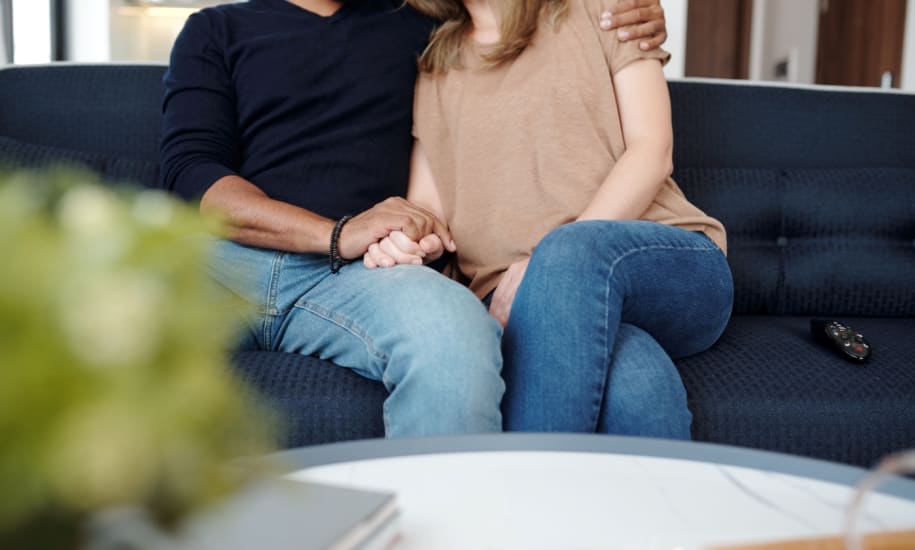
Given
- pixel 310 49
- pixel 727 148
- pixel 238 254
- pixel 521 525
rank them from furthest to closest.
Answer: pixel 727 148 < pixel 310 49 < pixel 238 254 < pixel 521 525

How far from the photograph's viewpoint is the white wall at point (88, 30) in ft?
11.1

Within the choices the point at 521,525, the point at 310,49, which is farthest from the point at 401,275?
the point at 521,525

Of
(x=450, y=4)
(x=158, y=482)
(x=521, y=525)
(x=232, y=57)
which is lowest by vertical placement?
(x=521, y=525)

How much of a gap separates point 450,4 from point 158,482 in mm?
1359

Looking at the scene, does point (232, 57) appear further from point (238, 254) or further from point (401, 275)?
point (401, 275)

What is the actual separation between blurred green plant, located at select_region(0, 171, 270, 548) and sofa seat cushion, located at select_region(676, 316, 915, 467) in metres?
0.98

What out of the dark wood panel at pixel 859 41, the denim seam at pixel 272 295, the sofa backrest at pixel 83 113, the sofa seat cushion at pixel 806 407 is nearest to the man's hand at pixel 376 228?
the denim seam at pixel 272 295

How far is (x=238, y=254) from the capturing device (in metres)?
1.29

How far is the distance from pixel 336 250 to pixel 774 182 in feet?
3.13

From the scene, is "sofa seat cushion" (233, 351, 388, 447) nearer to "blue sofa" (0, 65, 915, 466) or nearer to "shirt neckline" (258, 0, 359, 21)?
"blue sofa" (0, 65, 915, 466)

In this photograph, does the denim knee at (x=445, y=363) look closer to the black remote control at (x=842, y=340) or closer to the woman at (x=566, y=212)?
the woman at (x=566, y=212)

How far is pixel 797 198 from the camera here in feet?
5.45

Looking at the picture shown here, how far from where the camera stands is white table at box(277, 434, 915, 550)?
511mm

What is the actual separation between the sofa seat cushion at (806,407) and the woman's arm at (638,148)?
0.27 m
